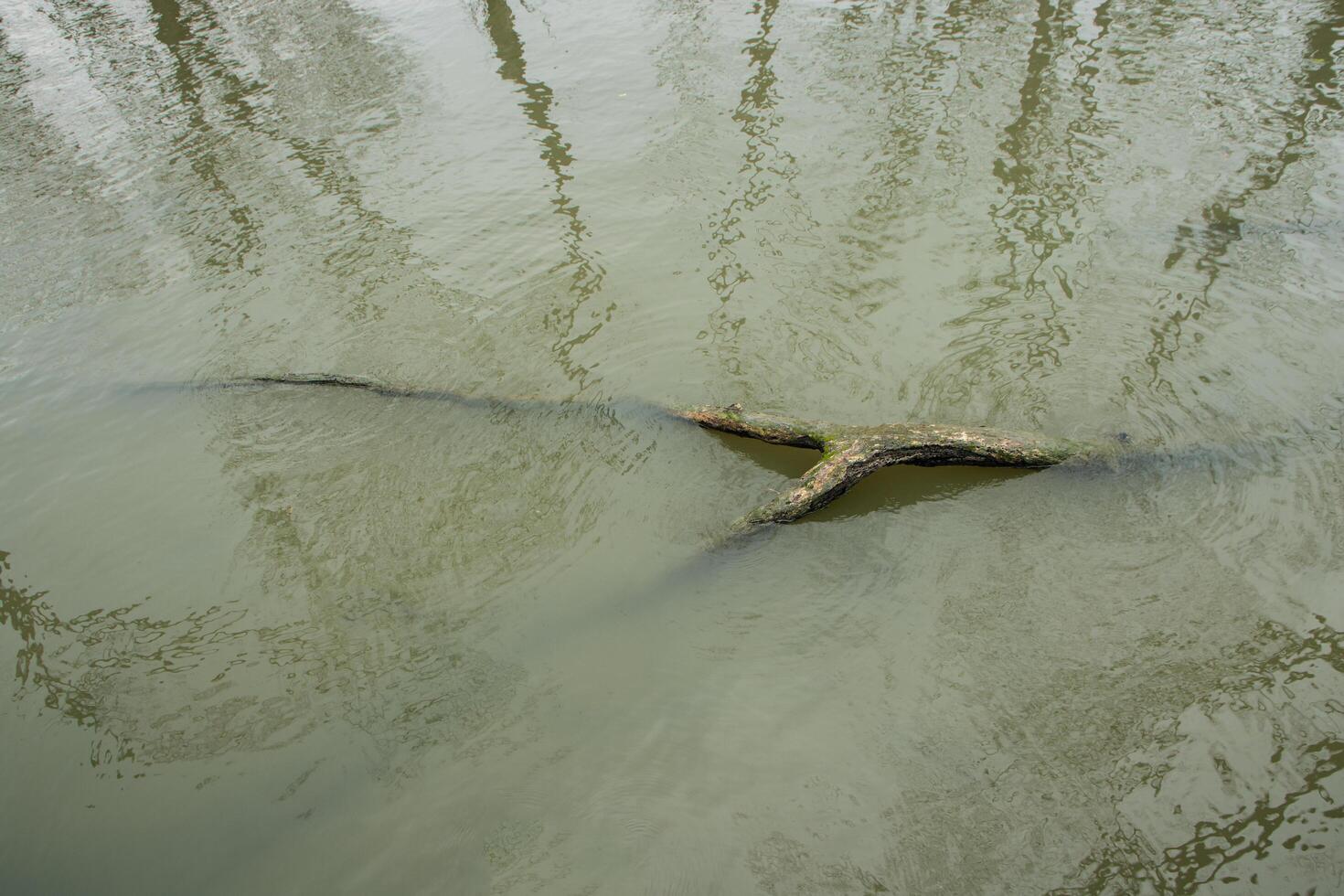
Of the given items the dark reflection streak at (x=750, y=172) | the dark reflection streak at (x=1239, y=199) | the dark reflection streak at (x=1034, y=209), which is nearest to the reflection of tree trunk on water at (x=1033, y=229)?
the dark reflection streak at (x=1034, y=209)

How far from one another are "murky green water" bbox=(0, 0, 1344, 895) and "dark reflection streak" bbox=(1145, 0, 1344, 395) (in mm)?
31

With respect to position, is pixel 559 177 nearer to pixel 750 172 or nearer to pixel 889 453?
pixel 750 172

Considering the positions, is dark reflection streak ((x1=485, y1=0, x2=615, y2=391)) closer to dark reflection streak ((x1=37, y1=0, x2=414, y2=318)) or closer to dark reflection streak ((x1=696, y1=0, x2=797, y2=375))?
dark reflection streak ((x1=696, y1=0, x2=797, y2=375))

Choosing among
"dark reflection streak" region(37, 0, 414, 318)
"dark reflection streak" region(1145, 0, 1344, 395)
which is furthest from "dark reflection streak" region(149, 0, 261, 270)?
"dark reflection streak" region(1145, 0, 1344, 395)

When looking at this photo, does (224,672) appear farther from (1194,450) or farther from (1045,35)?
(1045,35)

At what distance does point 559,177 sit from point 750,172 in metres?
1.77

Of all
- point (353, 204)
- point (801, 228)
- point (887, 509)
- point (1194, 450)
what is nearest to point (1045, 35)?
point (801, 228)

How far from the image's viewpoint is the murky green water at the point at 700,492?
10.5ft

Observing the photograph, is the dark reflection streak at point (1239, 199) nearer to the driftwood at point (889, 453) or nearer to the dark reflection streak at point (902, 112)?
the driftwood at point (889, 453)

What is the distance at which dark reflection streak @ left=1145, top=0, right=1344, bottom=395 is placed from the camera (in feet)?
16.3

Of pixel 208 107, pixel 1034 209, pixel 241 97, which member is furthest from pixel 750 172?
pixel 208 107

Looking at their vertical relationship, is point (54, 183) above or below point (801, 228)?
above

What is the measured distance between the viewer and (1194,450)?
4250 millimetres

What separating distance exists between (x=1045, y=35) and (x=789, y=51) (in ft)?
8.70
